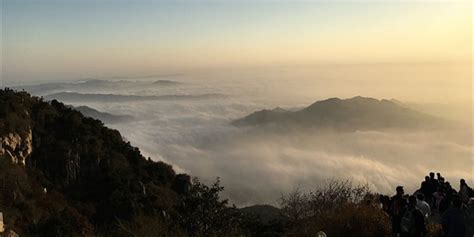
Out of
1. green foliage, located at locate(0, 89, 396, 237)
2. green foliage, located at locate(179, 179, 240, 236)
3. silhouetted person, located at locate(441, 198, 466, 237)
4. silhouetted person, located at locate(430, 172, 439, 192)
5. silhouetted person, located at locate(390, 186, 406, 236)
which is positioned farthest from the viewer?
green foliage, located at locate(179, 179, 240, 236)

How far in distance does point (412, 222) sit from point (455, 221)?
3.30ft

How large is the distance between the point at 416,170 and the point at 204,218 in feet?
548

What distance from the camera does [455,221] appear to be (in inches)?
402

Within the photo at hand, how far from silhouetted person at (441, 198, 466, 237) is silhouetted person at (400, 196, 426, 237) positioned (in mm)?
577

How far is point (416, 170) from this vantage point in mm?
174500

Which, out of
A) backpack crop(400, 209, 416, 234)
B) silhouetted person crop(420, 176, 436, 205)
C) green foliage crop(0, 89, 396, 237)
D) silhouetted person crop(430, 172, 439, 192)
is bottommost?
green foliage crop(0, 89, 396, 237)

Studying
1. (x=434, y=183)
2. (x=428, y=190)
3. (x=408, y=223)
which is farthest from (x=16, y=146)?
(x=408, y=223)

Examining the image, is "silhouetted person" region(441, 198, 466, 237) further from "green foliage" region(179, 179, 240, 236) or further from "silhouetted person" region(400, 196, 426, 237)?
"green foliage" region(179, 179, 240, 236)

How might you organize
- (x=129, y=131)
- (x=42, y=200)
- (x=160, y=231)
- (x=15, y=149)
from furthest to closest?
(x=129, y=131)
(x=15, y=149)
(x=42, y=200)
(x=160, y=231)

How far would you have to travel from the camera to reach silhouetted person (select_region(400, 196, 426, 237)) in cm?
1084

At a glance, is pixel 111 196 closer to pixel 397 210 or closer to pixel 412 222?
pixel 397 210

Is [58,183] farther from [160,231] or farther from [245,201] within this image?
[245,201]

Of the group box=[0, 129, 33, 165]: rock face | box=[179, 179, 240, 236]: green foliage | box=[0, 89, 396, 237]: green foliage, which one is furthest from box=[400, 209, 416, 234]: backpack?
box=[0, 129, 33, 165]: rock face

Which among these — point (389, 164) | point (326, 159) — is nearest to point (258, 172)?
point (326, 159)
